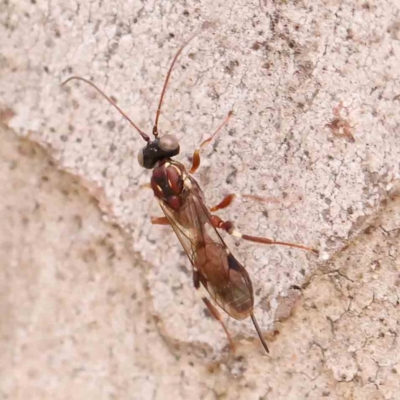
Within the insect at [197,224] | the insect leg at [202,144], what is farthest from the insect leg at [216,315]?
the insect leg at [202,144]

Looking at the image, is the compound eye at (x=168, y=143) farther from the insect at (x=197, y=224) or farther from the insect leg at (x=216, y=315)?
the insect leg at (x=216, y=315)

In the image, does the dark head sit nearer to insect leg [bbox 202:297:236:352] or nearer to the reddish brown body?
the reddish brown body

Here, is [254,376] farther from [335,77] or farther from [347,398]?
[335,77]

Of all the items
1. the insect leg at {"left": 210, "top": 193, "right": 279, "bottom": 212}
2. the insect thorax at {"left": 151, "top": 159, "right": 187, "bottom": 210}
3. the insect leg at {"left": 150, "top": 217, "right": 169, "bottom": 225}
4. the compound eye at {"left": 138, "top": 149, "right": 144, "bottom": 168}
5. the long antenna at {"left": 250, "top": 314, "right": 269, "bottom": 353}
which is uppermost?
the insect leg at {"left": 210, "top": 193, "right": 279, "bottom": 212}

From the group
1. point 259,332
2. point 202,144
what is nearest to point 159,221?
point 202,144

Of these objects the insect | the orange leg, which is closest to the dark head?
the insect

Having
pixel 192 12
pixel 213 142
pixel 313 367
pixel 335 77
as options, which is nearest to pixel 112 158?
pixel 213 142
